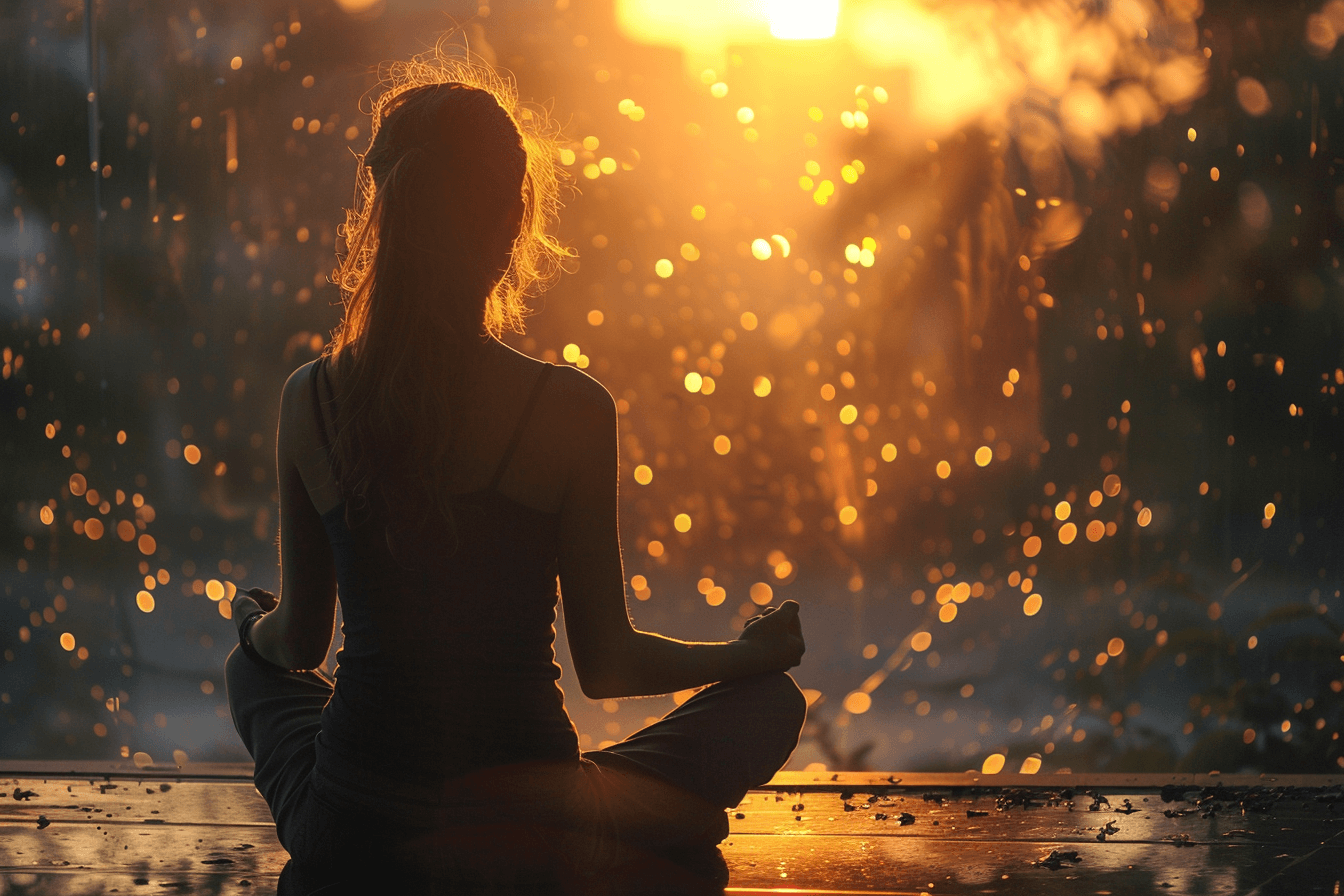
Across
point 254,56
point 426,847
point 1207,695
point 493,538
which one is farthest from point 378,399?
point 1207,695

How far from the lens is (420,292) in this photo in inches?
27.0

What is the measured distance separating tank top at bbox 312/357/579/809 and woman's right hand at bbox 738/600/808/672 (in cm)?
15

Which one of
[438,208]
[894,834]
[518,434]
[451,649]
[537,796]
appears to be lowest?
[894,834]

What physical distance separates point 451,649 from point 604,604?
0.34 feet

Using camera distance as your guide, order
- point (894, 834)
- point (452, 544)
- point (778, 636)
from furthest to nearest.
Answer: point (894, 834), point (778, 636), point (452, 544)

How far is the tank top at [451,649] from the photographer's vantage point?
26.8 inches

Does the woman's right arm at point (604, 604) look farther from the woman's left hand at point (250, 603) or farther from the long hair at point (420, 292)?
the woman's left hand at point (250, 603)

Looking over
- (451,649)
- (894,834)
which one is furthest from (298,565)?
(894,834)

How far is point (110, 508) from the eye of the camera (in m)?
2.45

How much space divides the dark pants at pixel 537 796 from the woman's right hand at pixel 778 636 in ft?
0.08

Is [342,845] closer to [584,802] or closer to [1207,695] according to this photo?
[584,802]

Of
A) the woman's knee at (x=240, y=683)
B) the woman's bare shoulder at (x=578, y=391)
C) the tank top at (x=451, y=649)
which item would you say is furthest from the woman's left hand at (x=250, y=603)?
the woman's bare shoulder at (x=578, y=391)

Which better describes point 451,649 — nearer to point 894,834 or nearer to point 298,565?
point 298,565

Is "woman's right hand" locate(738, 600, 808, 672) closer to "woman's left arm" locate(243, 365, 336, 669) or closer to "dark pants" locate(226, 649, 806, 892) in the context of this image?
"dark pants" locate(226, 649, 806, 892)
